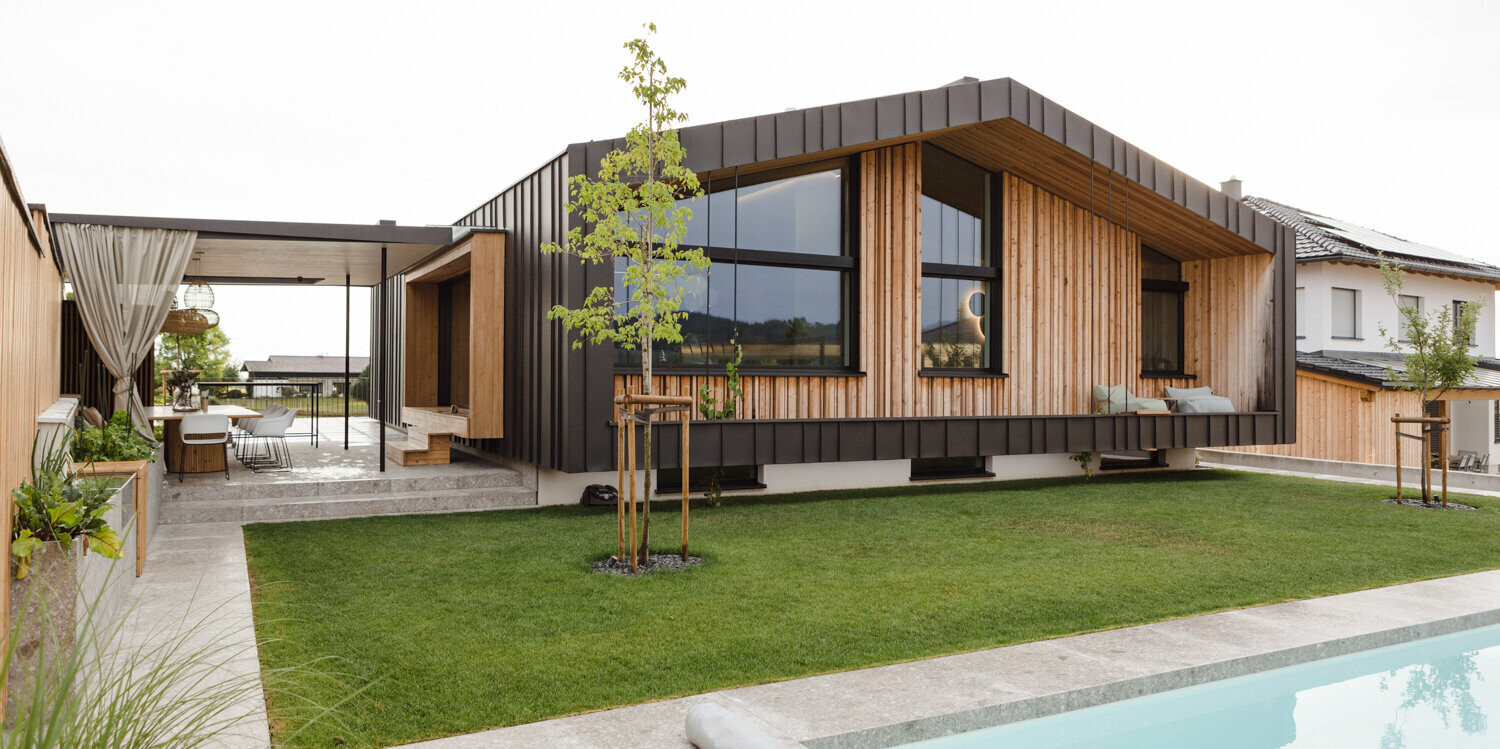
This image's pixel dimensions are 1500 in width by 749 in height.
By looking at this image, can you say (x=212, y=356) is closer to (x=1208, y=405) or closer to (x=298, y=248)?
(x=298, y=248)

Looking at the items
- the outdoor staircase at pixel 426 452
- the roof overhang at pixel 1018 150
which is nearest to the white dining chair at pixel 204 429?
the outdoor staircase at pixel 426 452

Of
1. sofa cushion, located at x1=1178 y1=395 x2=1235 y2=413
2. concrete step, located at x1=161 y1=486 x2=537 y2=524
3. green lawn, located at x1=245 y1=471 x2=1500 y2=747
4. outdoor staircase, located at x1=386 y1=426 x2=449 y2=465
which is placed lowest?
green lawn, located at x1=245 y1=471 x2=1500 y2=747

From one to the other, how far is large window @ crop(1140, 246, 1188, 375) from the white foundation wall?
2010mm

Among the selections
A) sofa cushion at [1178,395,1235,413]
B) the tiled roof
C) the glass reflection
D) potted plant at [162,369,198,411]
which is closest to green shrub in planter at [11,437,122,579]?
potted plant at [162,369,198,411]

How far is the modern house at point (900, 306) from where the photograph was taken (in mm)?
9289

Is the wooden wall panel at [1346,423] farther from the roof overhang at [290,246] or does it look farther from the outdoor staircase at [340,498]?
the roof overhang at [290,246]

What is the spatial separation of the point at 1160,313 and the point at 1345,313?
786 cm

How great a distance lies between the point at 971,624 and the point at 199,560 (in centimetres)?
518

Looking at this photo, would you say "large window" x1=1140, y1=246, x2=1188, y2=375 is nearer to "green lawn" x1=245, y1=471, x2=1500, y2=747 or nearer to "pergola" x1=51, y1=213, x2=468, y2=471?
"green lawn" x1=245, y1=471, x2=1500, y2=747

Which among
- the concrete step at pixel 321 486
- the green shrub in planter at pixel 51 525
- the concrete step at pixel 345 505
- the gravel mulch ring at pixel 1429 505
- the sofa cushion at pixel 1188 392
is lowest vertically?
the gravel mulch ring at pixel 1429 505

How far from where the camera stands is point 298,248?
9.41 meters

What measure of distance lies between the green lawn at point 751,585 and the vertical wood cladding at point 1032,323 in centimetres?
163

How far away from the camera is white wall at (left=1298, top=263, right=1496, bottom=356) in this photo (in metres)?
18.2

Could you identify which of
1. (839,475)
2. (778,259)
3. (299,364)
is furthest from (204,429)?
(299,364)
